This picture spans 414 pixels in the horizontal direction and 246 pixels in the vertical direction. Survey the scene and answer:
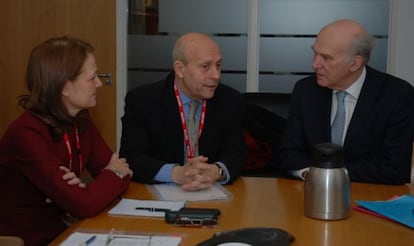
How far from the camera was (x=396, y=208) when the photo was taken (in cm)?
196

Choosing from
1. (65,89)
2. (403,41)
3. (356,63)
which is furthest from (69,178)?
(403,41)

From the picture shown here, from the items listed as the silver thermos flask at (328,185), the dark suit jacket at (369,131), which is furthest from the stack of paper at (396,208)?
the dark suit jacket at (369,131)

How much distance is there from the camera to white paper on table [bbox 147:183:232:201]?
2.12 m

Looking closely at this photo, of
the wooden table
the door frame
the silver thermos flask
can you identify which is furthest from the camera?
the door frame

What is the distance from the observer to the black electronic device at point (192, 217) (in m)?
1.79

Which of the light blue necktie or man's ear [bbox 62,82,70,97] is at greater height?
man's ear [bbox 62,82,70,97]

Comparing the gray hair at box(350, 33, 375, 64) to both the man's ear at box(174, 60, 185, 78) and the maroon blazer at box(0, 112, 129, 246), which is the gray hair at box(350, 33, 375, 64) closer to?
the man's ear at box(174, 60, 185, 78)

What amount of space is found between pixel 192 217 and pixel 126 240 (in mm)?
245

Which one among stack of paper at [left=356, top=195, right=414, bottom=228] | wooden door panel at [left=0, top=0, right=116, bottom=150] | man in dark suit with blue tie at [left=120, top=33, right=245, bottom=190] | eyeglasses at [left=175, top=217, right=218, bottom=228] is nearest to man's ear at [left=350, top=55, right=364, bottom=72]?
man in dark suit with blue tie at [left=120, top=33, right=245, bottom=190]

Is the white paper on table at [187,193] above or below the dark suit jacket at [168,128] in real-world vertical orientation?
below

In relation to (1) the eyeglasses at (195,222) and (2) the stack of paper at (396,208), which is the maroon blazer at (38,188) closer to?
(1) the eyeglasses at (195,222)

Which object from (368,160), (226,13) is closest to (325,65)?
(368,160)

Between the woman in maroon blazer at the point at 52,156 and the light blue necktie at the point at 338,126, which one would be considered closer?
the woman in maroon blazer at the point at 52,156

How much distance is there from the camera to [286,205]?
205cm
